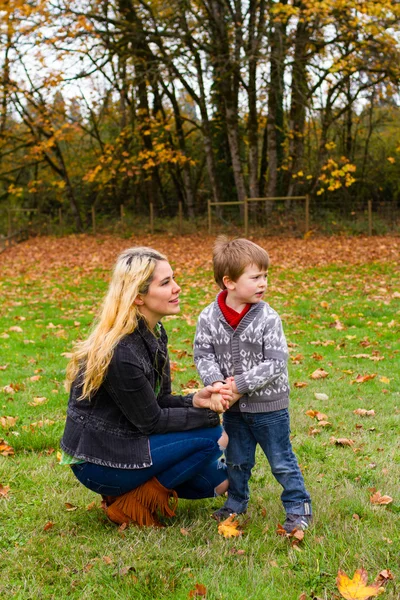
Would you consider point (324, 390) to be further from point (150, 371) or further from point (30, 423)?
point (150, 371)

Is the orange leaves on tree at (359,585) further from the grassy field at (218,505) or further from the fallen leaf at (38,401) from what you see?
the fallen leaf at (38,401)

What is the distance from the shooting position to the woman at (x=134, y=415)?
11.0 feet

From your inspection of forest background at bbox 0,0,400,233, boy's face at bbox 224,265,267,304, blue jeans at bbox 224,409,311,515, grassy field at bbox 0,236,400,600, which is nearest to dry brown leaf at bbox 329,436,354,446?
grassy field at bbox 0,236,400,600

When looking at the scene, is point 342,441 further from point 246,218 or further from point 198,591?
point 246,218

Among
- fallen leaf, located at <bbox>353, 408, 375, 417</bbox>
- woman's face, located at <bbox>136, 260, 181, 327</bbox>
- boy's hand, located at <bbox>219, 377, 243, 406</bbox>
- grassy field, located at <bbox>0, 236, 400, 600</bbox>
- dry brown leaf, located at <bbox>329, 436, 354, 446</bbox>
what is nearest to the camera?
grassy field, located at <bbox>0, 236, 400, 600</bbox>

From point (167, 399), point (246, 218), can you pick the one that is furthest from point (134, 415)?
point (246, 218)

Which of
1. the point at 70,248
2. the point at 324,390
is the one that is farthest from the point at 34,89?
the point at 324,390

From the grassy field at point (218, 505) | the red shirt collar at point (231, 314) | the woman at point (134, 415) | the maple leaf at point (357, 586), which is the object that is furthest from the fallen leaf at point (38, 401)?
the maple leaf at point (357, 586)

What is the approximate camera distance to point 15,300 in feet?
42.6

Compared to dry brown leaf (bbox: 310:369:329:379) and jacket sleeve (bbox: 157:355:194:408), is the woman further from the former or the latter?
dry brown leaf (bbox: 310:369:329:379)

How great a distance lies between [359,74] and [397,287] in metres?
13.8

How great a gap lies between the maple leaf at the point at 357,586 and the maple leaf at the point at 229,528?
0.65 metres

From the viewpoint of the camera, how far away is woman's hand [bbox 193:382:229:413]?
10.8 feet

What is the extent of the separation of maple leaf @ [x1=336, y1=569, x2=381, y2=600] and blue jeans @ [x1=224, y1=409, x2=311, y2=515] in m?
0.63
